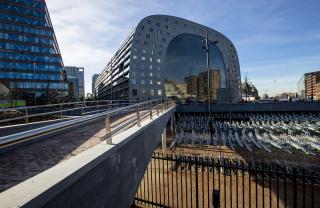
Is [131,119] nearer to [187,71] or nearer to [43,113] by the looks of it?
[43,113]

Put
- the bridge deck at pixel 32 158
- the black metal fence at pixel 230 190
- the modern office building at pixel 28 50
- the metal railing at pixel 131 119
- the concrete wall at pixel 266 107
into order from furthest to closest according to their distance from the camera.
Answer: the modern office building at pixel 28 50, the concrete wall at pixel 266 107, the black metal fence at pixel 230 190, the metal railing at pixel 131 119, the bridge deck at pixel 32 158

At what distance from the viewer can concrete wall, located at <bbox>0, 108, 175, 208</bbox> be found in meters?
2.48

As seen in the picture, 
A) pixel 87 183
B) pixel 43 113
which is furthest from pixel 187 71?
pixel 87 183

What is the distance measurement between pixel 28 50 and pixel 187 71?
5687 centimetres

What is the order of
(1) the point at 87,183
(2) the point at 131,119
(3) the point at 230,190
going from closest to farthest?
(1) the point at 87,183 < (3) the point at 230,190 < (2) the point at 131,119

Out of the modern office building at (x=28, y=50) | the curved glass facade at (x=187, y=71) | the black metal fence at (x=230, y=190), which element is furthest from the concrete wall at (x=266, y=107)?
the modern office building at (x=28, y=50)

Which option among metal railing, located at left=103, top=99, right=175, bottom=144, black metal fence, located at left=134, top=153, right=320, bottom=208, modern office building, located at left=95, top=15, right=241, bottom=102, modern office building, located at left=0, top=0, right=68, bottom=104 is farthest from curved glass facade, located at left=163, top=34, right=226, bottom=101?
metal railing, located at left=103, top=99, right=175, bottom=144

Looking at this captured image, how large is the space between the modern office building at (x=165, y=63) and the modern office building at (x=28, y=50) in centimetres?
2046

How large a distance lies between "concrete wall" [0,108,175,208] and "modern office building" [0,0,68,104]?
6324 cm

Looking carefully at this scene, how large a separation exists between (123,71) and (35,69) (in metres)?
28.9

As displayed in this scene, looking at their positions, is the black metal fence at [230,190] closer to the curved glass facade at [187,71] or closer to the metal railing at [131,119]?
the metal railing at [131,119]

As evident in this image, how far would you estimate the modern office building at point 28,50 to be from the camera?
63938 millimetres

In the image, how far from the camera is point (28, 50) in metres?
67.7

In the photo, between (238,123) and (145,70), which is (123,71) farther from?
(238,123)
